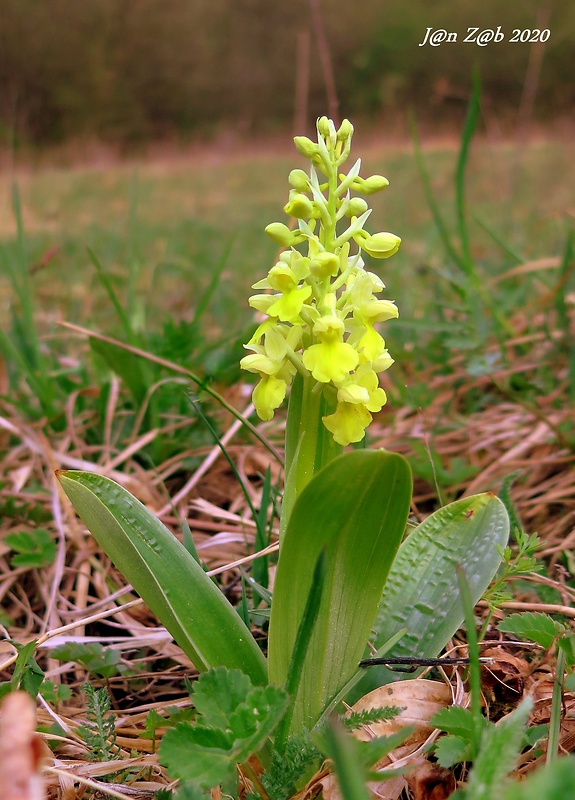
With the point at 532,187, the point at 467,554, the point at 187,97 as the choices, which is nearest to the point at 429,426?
the point at 467,554

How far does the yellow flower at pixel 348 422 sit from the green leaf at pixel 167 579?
0.98 ft

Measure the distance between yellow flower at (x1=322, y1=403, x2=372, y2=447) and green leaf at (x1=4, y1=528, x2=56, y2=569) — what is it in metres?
0.92

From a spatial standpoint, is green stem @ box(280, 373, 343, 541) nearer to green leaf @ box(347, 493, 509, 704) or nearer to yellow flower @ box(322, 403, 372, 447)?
yellow flower @ box(322, 403, 372, 447)

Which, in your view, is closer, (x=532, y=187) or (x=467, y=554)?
(x=467, y=554)

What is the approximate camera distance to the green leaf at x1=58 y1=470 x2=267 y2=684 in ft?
3.26

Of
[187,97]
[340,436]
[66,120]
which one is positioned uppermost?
[187,97]

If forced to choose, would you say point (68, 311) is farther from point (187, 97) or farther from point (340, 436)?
point (187, 97)

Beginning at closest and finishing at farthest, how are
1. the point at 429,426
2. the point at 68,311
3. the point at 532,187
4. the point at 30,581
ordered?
the point at 30,581, the point at 429,426, the point at 68,311, the point at 532,187

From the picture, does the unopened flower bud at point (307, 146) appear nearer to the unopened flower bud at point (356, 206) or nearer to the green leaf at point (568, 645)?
the unopened flower bud at point (356, 206)

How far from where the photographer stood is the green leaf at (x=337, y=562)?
868 millimetres

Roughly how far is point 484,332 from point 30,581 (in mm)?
1606

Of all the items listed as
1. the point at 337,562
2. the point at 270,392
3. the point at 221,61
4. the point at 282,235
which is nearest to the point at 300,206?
the point at 282,235

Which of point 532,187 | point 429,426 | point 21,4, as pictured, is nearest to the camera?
point 429,426

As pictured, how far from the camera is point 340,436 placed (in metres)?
1.00
